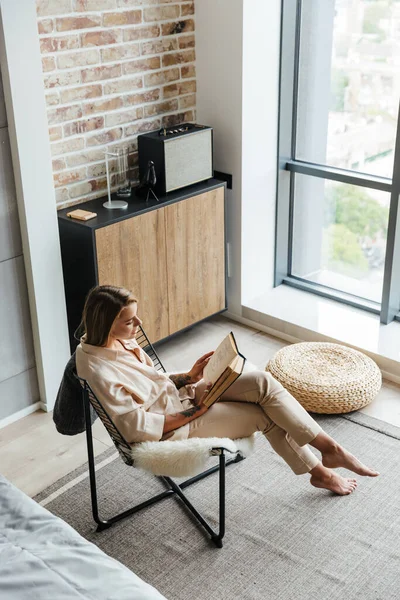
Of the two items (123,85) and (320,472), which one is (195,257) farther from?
(320,472)

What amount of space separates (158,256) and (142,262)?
0.11m

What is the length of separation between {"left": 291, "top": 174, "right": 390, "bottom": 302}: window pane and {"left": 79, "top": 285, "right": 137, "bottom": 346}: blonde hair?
1.96m

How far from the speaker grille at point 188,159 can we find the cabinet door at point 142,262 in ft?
0.71

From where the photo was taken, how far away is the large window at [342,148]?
380cm

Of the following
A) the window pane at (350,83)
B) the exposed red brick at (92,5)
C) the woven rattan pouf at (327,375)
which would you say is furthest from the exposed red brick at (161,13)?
the woven rattan pouf at (327,375)

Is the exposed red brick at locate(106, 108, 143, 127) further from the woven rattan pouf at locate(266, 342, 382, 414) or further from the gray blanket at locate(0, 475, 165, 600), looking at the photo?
the gray blanket at locate(0, 475, 165, 600)

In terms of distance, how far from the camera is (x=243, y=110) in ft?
12.9

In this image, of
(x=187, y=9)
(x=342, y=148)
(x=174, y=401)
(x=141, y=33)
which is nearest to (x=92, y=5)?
(x=141, y=33)

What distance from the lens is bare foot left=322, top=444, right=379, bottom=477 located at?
281 centimetres

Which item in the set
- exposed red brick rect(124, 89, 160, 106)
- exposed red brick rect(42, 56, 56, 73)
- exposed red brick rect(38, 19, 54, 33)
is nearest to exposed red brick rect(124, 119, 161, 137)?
exposed red brick rect(124, 89, 160, 106)

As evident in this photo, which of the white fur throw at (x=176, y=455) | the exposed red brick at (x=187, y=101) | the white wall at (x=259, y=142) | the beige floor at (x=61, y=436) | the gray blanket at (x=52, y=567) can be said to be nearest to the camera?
the gray blanket at (x=52, y=567)

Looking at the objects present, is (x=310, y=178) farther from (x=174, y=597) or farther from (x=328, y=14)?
(x=174, y=597)

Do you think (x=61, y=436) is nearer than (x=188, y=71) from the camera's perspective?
Yes

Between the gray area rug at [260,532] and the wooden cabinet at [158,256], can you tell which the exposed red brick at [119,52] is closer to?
the wooden cabinet at [158,256]
